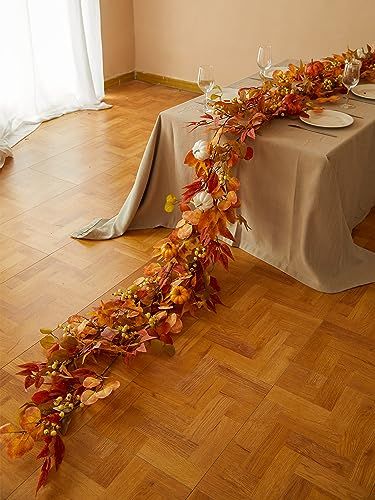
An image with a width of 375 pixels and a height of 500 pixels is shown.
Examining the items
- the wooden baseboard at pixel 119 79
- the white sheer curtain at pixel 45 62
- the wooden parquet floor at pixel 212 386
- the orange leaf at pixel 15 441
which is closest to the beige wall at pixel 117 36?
the wooden baseboard at pixel 119 79

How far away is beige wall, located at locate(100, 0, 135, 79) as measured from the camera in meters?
4.17

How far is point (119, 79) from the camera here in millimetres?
4477

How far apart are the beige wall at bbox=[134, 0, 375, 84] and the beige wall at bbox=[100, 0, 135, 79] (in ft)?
0.22

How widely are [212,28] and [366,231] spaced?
2.18m

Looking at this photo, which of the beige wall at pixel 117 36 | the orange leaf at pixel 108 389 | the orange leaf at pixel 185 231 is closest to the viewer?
the orange leaf at pixel 108 389

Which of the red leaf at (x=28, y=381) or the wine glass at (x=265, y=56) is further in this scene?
the wine glass at (x=265, y=56)

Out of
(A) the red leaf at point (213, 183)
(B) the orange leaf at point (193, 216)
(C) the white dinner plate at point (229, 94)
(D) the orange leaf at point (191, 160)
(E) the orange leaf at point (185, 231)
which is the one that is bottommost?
(E) the orange leaf at point (185, 231)

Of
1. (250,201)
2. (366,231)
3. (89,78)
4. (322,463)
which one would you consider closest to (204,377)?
(322,463)

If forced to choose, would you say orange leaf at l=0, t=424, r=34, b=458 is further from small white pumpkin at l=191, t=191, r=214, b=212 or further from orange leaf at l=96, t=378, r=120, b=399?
small white pumpkin at l=191, t=191, r=214, b=212

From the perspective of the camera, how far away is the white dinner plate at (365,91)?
94.0 inches

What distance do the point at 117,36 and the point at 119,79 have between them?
1.05 feet

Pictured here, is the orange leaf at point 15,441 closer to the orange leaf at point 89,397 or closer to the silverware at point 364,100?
the orange leaf at point 89,397

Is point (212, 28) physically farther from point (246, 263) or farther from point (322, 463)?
point (322, 463)

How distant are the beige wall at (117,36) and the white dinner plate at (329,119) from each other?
2.49 m
